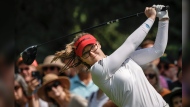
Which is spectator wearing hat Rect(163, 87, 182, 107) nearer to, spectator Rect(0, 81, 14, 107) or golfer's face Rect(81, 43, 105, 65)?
golfer's face Rect(81, 43, 105, 65)

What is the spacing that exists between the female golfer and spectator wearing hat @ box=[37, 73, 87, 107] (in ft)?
7.79

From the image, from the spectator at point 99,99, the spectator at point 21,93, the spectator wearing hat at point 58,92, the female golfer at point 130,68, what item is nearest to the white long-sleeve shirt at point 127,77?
the female golfer at point 130,68

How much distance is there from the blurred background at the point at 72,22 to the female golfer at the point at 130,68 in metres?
8.31

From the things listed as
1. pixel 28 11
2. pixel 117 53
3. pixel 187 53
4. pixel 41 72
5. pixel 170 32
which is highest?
pixel 28 11

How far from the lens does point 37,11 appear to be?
16484mm

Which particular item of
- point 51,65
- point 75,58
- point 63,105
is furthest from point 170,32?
point 75,58

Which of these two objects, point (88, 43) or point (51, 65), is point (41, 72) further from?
point (88, 43)

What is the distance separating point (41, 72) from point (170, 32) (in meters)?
4.84

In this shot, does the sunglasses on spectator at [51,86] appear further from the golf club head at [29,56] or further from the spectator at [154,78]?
the golf club head at [29,56]

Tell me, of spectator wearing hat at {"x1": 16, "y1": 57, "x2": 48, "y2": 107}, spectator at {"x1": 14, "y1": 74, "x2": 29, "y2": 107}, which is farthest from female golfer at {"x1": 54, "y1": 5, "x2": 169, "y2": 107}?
spectator at {"x1": 14, "y1": 74, "x2": 29, "y2": 107}

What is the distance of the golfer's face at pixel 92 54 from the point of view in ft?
17.0

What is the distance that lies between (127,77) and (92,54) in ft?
1.34

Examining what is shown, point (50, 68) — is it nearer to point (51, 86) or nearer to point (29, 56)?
point (51, 86)

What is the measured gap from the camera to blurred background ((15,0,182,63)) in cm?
1448
